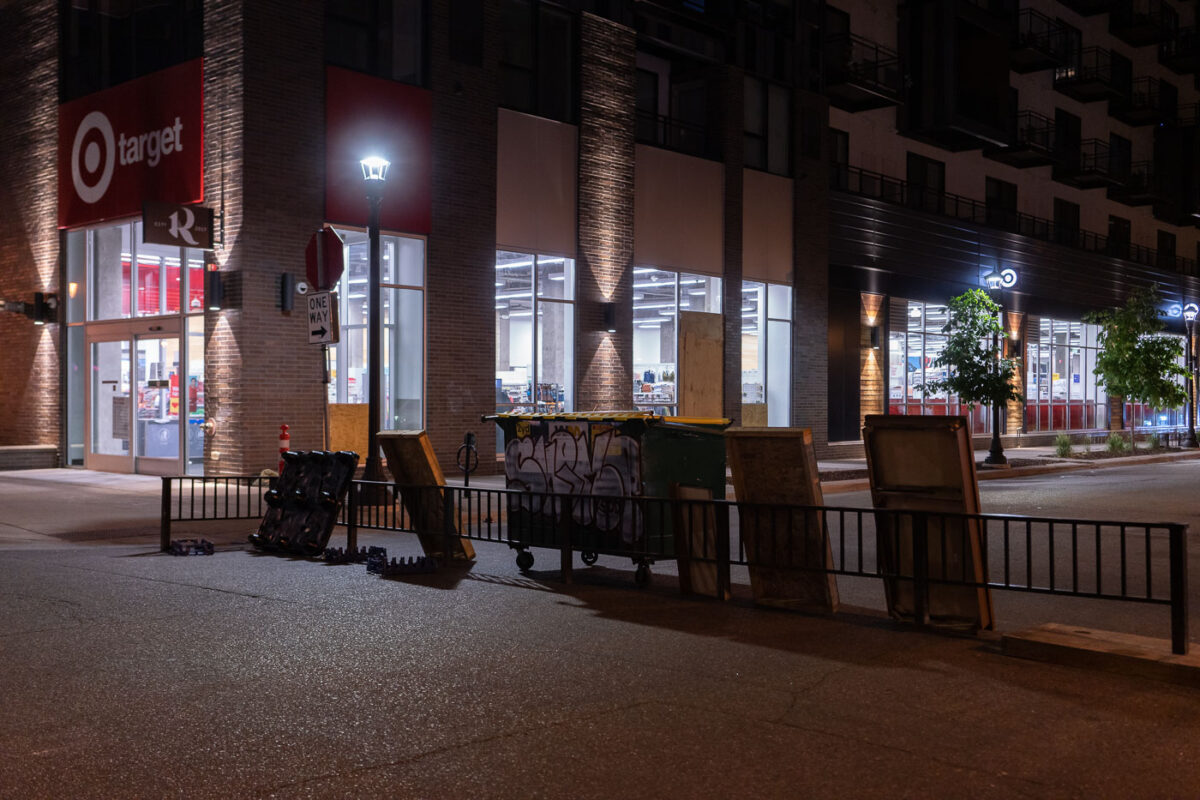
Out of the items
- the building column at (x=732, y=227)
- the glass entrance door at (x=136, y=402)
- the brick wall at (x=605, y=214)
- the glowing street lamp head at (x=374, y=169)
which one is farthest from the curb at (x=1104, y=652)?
the building column at (x=732, y=227)

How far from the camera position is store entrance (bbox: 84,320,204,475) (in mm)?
21031

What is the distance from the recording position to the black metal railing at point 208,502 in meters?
12.7

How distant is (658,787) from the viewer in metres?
5.03

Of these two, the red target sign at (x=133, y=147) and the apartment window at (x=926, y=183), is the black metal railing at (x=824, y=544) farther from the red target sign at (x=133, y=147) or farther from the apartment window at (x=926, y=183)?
the apartment window at (x=926, y=183)

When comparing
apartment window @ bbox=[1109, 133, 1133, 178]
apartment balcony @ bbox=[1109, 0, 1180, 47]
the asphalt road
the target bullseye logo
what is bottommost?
the asphalt road

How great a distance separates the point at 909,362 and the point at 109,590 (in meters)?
28.8

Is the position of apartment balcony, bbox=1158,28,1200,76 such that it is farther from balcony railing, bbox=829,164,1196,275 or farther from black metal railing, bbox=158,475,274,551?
black metal railing, bbox=158,475,274,551

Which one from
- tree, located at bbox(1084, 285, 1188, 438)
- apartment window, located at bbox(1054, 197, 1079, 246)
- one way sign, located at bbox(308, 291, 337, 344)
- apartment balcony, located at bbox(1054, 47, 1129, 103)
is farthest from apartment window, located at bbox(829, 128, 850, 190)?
one way sign, located at bbox(308, 291, 337, 344)

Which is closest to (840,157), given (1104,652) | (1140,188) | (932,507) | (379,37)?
(379,37)

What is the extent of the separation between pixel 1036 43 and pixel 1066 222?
8.31 metres

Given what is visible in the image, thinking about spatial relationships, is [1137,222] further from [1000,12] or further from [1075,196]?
[1000,12]

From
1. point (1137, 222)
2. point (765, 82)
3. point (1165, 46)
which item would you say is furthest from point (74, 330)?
point (1165, 46)

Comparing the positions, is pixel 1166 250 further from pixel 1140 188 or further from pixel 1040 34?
pixel 1040 34

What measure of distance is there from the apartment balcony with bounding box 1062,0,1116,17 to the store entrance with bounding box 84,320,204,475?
37.2 m
